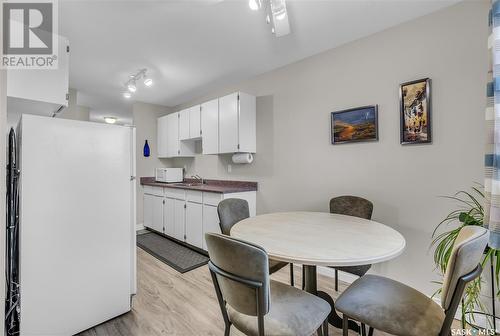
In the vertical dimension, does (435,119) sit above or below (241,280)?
above

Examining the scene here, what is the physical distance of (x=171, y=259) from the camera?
311cm

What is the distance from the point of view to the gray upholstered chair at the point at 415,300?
99 centimetres

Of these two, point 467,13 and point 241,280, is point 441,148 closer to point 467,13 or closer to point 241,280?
point 467,13

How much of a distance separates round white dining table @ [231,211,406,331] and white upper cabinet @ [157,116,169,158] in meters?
3.29

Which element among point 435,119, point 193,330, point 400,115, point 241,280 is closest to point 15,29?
point 241,280

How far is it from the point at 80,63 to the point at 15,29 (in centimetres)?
141

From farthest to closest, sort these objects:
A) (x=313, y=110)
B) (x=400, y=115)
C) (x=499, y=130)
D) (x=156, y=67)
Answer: (x=156, y=67) < (x=313, y=110) < (x=400, y=115) < (x=499, y=130)

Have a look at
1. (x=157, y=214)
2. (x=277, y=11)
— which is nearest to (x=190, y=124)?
(x=157, y=214)

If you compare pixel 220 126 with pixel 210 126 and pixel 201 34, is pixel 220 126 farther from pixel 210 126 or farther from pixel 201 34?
pixel 201 34

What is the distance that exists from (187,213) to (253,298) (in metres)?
2.63

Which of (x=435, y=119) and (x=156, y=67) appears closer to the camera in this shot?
(x=435, y=119)

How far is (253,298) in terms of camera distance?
103cm

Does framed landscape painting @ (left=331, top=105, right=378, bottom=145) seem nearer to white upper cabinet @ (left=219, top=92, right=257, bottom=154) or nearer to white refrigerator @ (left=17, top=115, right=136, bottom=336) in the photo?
white upper cabinet @ (left=219, top=92, right=257, bottom=154)

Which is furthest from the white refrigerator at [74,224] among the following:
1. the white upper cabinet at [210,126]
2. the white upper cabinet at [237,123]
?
the white upper cabinet at [210,126]
